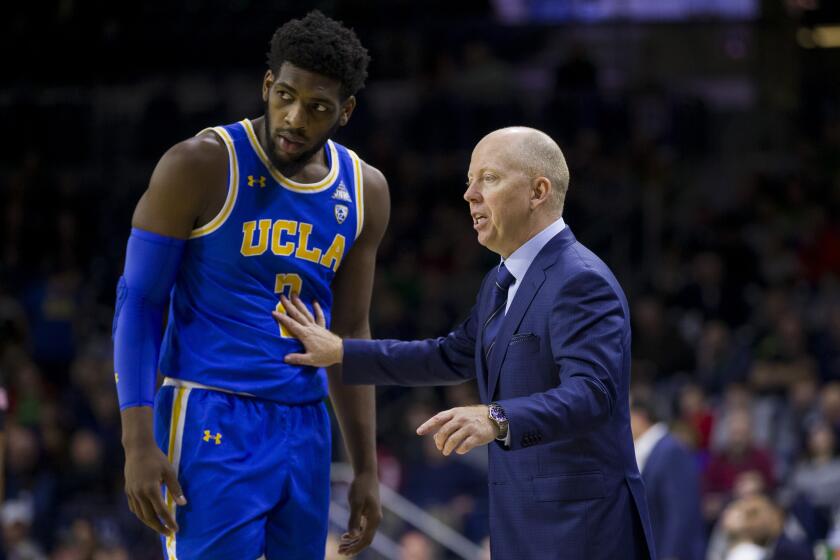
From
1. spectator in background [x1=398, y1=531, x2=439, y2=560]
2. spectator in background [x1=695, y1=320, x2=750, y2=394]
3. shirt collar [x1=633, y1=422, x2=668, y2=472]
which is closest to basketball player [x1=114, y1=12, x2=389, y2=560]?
shirt collar [x1=633, y1=422, x2=668, y2=472]

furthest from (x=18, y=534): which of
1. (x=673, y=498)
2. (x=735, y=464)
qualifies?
(x=735, y=464)

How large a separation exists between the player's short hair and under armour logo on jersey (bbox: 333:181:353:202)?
0.30m

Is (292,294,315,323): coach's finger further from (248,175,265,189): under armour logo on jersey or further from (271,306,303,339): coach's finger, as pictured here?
(248,175,265,189): under armour logo on jersey

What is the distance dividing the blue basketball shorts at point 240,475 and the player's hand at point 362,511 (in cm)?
33

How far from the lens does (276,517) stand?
12.2 feet

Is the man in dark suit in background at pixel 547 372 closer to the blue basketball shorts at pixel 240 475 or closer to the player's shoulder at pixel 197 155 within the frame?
the blue basketball shorts at pixel 240 475

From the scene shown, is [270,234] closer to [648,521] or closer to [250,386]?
[250,386]

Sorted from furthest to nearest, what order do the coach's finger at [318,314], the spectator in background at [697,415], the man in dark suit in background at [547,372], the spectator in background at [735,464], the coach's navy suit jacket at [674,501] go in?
1. the spectator in background at [697,415]
2. the spectator in background at [735,464]
3. the coach's navy suit jacket at [674,501]
4. the coach's finger at [318,314]
5. the man in dark suit in background at [547,372]

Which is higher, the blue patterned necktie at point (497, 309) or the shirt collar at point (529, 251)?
the shirt collar at point (529, 251)

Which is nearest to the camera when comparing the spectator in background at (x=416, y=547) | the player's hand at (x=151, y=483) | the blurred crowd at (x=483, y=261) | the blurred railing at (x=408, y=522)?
the player's hand at (x=151, y=483)

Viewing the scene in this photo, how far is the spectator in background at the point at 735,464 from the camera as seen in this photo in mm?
9430

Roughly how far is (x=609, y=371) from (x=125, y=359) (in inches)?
54.2

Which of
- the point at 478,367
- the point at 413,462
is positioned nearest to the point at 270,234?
the point at 478,367

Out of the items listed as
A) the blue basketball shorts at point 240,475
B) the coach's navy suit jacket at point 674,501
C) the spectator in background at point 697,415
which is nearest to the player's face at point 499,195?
the blue basketball shorts at point 240,475
